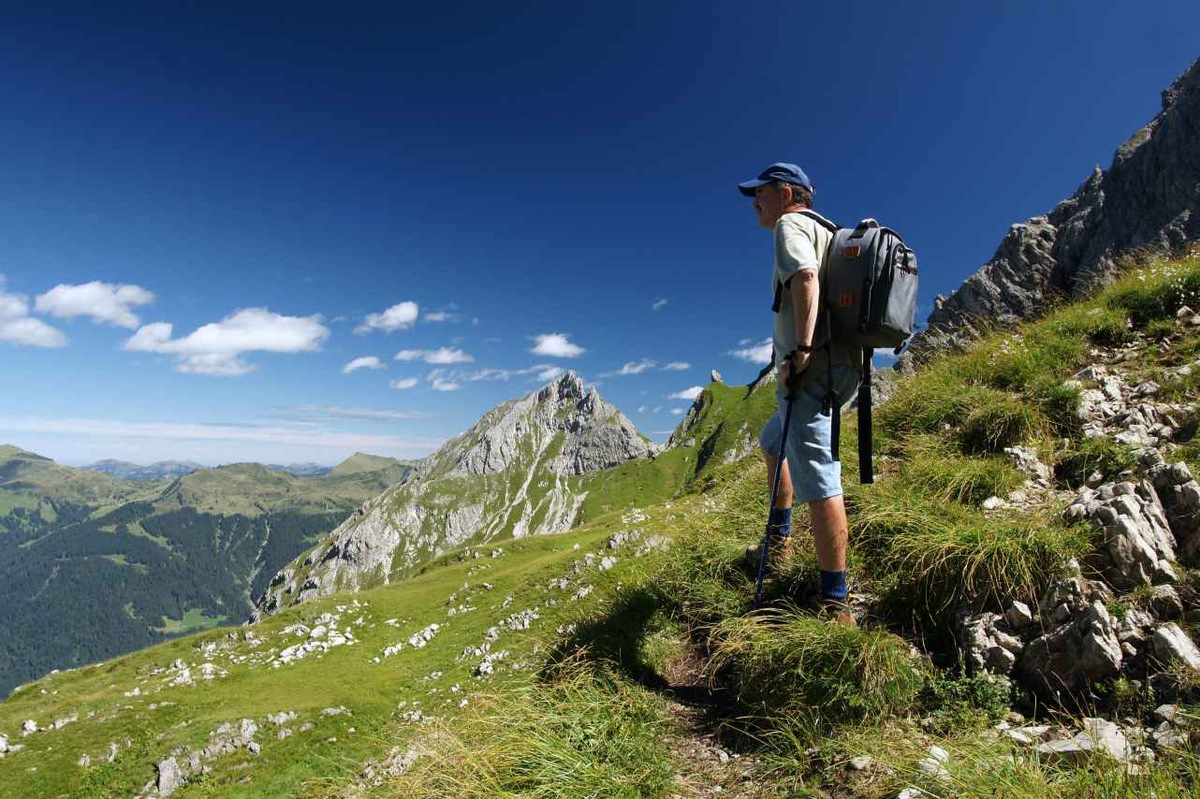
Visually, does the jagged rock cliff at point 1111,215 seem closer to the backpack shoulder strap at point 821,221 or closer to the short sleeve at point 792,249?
the backpack shoulder strap at point 821,221

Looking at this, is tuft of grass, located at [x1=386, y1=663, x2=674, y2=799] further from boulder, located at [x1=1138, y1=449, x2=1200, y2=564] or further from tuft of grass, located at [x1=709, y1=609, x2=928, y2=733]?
boulder, located at [x1=1138, y1=449, x2=1200, y2=564]

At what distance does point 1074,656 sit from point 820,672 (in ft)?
6.01

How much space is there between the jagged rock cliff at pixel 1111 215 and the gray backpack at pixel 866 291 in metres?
71.5

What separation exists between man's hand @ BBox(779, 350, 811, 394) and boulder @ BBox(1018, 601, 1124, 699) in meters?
2.83

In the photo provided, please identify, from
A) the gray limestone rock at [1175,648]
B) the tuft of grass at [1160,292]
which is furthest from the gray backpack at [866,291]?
the tuft of grass at [1160,292]

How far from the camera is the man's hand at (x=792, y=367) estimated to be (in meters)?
4.93

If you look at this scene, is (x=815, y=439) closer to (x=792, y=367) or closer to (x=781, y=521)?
(x=792, y=367)

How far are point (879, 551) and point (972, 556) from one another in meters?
1.17

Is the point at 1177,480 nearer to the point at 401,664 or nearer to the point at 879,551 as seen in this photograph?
the point at 879,551

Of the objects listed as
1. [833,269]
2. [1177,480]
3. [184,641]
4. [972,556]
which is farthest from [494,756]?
[184,641]

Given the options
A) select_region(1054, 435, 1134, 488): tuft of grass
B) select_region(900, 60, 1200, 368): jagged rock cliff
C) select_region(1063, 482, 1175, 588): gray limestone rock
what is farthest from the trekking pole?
select_region(900, 60, 1200, 368): jagged rock cliff

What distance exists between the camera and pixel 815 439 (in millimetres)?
5141

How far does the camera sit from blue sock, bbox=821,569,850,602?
4.94m

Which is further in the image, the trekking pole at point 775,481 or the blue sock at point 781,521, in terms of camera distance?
the blue sock at point 781,521
